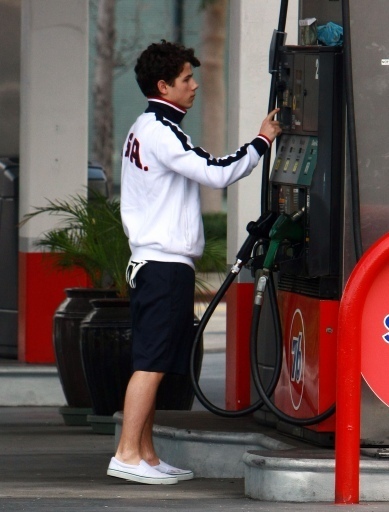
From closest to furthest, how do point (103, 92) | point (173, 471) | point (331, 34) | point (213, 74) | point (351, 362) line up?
point (351, 362)
point (331, 34)
point (173, 471)
point (103, 92)
point (213, 74)

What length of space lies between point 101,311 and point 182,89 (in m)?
2.18

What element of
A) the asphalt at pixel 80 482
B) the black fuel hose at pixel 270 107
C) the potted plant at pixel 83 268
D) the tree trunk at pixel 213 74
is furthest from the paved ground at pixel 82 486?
the tree trunk at pixel 213 74

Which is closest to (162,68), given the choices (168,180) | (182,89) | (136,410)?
Result: (182,89)

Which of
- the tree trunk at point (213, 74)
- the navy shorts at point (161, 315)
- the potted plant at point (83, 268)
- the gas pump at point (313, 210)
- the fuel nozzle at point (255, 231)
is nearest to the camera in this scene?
the gas pump at point (313, 210)

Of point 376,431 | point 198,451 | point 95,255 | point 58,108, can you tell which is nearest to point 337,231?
point 376,431

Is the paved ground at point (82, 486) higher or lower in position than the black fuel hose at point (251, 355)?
lower

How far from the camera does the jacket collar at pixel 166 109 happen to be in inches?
266

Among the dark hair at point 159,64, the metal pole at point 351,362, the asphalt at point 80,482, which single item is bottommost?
the asphalt at point 80,482

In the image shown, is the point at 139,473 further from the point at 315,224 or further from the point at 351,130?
the point at 351,130

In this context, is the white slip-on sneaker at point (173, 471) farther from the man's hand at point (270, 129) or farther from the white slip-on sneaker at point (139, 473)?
the man's hand at point (270, 129)

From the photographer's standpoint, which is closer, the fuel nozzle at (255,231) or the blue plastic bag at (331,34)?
the blue plastic bag at (331,34)

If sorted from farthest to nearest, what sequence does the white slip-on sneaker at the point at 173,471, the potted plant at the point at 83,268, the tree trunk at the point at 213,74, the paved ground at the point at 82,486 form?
the tree trunk at the point at 213,74
the potted plant at the point at 83,268
the white slip-on sneaker at the point at 173,471
the paved ground at the point at 82,486

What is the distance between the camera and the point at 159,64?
679 cm

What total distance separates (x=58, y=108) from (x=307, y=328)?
13.8 ft
